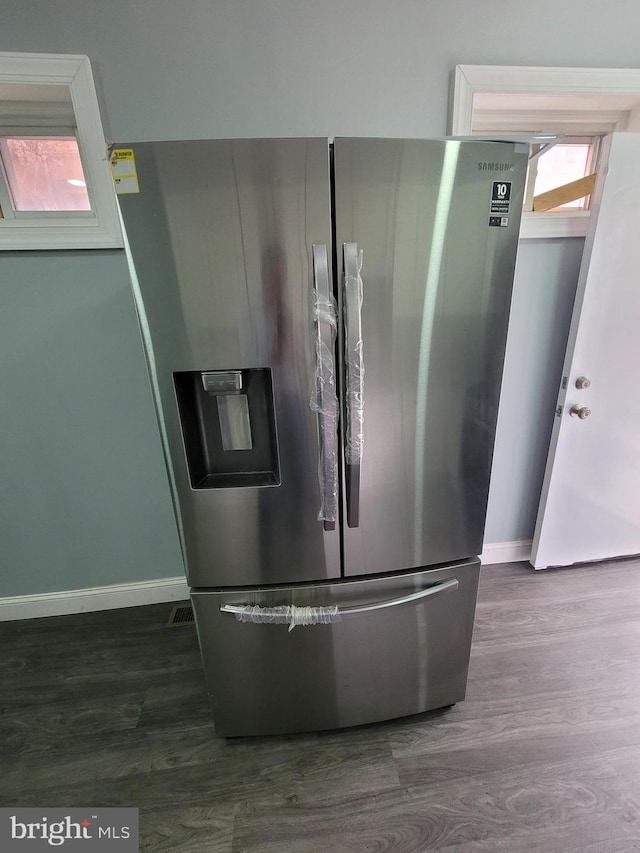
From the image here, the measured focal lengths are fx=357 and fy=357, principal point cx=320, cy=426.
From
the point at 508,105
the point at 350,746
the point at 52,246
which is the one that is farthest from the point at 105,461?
the point at 508,105

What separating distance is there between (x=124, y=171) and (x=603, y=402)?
2.14 m

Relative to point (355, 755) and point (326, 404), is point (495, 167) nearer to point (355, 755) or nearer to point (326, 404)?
point (326, 404)

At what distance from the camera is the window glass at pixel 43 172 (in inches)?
58.1

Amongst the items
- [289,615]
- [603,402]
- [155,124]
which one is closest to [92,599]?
[289,615]

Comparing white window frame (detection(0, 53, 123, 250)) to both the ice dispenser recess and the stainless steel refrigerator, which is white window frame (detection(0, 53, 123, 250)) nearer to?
the stainless steel refrigerator

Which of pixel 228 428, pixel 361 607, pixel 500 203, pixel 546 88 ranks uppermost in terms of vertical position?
pixel 546 88

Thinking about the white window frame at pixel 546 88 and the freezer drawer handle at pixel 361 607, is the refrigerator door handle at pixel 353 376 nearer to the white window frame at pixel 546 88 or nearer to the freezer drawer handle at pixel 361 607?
the freezer drawer handle at pixel 361 607

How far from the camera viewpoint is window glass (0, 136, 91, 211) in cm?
147

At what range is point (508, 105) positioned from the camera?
5.21 feet

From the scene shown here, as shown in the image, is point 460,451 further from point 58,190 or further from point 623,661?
point 58,190

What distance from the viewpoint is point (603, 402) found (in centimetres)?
178

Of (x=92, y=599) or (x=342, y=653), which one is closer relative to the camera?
(x=342, y=653)

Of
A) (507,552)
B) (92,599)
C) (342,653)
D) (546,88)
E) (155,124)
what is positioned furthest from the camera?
(507,552)

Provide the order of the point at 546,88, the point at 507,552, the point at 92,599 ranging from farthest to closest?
the point at 507,552, the point at 92,599, the point at 546,88
